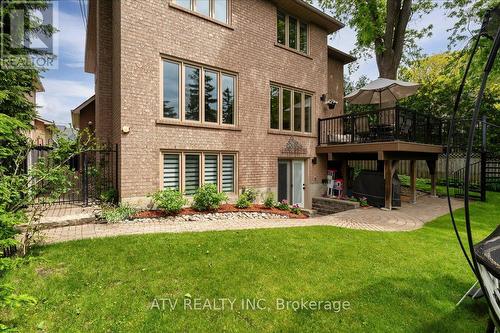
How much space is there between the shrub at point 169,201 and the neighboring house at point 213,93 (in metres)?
0.38

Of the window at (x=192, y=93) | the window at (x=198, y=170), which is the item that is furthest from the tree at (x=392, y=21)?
the window at (x=198, y=170)

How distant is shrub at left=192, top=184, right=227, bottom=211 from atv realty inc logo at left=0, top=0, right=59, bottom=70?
7.00 m

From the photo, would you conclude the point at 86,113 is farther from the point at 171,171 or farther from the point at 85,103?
the point at 171,171

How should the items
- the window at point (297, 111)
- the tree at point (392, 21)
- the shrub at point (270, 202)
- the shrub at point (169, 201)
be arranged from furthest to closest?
the tree at point (392, 21), the window at point (297, 111), the shrub at point (270, 202), the shrub at point (169, 201)

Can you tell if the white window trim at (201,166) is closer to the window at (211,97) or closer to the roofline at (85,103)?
the window at (211,97)

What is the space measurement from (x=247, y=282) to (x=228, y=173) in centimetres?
609

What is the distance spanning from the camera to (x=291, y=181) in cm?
1148

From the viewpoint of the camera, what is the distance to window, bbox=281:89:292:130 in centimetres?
1129

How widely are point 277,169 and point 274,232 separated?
15.9 feet

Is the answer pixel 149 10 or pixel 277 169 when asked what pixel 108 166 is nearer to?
pixel 149 10

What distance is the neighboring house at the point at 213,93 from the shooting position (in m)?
7.65

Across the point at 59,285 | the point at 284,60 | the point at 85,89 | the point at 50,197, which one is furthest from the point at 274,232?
the point at 85,89

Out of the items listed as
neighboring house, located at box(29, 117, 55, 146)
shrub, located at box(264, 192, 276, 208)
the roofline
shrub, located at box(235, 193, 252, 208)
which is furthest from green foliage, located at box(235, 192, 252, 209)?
the roofline

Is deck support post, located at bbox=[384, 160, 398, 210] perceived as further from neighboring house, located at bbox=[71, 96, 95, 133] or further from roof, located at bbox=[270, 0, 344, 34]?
neighboring house, located at bbox=[71, 96, 95, 133]
